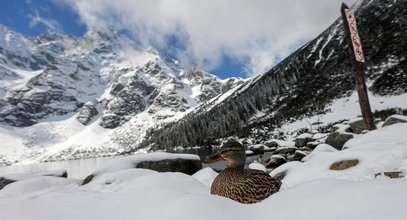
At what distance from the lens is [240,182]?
2.69m

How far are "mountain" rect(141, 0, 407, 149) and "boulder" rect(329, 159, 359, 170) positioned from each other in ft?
109

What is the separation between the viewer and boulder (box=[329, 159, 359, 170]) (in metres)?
4.79

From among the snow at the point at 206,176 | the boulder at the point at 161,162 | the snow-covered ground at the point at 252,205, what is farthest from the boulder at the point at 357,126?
the snow-covered ground at the point at 252,205

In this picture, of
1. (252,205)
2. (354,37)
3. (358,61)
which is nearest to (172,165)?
(252,205)

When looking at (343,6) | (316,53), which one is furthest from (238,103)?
(343,6)

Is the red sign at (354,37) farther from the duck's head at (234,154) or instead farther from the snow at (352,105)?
the snow at (352,105)

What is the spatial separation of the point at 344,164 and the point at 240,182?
3625 millimetres

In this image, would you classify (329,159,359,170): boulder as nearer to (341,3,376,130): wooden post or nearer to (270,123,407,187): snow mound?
(270,123,407,187): snow mound

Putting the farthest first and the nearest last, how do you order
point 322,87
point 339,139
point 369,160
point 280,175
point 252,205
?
point 322,87 → point 339,139 → point 280,175 → point 369,160 → point 252,205

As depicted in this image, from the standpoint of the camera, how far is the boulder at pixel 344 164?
479 centimetres

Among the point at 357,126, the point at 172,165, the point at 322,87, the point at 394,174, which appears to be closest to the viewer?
the point at 394,174

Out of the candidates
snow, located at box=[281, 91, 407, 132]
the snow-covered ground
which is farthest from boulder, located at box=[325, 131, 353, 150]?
snow, located at box=[281, 91, 407, 132]

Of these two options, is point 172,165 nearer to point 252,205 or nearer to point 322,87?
point 252,205

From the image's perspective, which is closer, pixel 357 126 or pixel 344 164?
pixel 344 164
